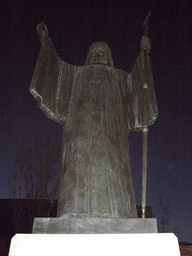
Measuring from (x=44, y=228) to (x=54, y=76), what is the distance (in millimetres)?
2333

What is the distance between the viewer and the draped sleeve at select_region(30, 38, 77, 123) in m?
3.61

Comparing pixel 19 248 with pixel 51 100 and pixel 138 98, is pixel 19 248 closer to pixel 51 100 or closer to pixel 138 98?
pixel 51 100

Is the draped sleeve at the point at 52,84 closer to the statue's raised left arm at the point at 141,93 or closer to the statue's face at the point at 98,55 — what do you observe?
the statue's face at the point at 98,55

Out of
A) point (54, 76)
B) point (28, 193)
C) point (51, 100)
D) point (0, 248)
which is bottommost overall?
point (0, 248)

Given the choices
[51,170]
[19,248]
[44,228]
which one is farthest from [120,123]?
[51,170]

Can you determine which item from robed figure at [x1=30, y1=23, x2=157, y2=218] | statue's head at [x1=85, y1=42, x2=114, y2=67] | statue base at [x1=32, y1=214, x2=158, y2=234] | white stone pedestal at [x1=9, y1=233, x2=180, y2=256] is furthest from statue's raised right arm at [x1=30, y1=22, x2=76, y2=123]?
white stone pedestal at [x1=9, y1=233, x2=180, y2=256]

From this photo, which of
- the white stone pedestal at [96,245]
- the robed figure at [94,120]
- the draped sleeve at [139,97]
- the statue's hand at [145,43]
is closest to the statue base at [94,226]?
the white stone pedestal at [96,245]

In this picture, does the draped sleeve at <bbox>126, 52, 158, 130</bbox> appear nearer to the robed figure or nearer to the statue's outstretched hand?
the robed figure

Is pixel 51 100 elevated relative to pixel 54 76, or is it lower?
lower

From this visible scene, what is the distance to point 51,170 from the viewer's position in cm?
1277

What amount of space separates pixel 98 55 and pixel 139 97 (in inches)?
43.4

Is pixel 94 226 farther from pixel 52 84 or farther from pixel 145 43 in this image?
pixel 145 43

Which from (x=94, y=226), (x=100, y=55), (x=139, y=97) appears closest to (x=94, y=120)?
(x=139, y=97)

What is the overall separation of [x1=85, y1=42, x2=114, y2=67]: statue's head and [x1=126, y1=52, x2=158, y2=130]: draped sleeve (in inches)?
20.5
